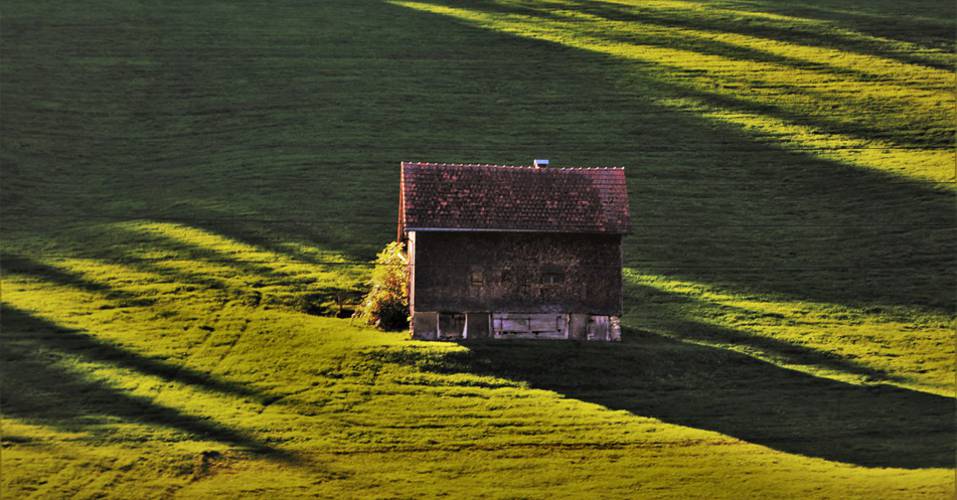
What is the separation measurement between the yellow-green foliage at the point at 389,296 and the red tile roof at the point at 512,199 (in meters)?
3.16

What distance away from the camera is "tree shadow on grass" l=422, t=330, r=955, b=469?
39.0 metres

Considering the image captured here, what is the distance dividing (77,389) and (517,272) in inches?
634

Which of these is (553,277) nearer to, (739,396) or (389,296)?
(389,296)

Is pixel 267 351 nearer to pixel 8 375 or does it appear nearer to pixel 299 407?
pixel 299 407

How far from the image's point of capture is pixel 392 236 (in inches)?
2314

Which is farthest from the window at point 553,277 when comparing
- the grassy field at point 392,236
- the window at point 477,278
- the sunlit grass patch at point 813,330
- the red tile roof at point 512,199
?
the sunlit grass patch at point 813,330

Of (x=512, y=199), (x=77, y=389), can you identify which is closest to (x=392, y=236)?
(x=512, y=199)

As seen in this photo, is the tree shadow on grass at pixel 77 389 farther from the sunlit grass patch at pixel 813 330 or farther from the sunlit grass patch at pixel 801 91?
the sunlit grass patch at pixel 801 91

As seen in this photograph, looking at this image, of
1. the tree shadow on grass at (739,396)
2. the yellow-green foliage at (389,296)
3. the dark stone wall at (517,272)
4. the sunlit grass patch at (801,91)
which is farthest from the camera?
the sunlit grass patch at (801,91)

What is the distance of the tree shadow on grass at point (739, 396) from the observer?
39000mm

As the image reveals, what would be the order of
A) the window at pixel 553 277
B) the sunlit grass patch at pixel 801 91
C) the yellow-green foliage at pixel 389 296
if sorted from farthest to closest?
1. the sunlit grass patch at pixel 801 91
2. the yellow-green foliage at pixel 389 296
3. the window at pixel 553 277

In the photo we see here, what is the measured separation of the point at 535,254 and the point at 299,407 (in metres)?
11.0

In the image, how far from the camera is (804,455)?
124 feet

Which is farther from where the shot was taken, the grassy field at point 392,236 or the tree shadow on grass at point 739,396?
the tree shadow on grass at point 739,396
